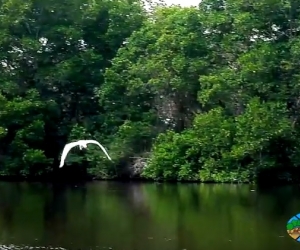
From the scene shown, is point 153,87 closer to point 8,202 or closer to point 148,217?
point 8,202

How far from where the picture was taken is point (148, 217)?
73.3ft

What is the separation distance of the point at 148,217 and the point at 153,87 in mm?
14952

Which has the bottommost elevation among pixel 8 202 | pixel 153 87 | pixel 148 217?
pixel 148 217

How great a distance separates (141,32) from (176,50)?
2.44 meters

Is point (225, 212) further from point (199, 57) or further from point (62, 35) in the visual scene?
point (62, 35)

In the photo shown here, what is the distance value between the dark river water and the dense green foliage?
3339mm

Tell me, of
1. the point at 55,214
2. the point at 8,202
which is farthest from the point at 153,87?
the point at 55,214

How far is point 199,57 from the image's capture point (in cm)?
3612

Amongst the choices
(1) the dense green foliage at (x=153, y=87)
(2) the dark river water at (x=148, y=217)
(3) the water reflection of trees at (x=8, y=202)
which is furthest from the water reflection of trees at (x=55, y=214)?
(1) the dense green foliage at (x=153, y=87)

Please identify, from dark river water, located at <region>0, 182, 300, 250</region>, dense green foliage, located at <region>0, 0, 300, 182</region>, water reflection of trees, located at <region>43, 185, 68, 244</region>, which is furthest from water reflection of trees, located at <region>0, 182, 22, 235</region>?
dense green foliage, located at <region>0, 0, 300, 182</region>

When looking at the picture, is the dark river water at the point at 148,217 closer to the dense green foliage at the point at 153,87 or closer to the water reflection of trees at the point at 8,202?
the water reflection of trees at the point at 8,202

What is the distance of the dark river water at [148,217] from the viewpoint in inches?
699

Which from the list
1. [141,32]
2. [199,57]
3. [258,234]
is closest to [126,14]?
[141,32]

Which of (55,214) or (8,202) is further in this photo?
(8,202)
